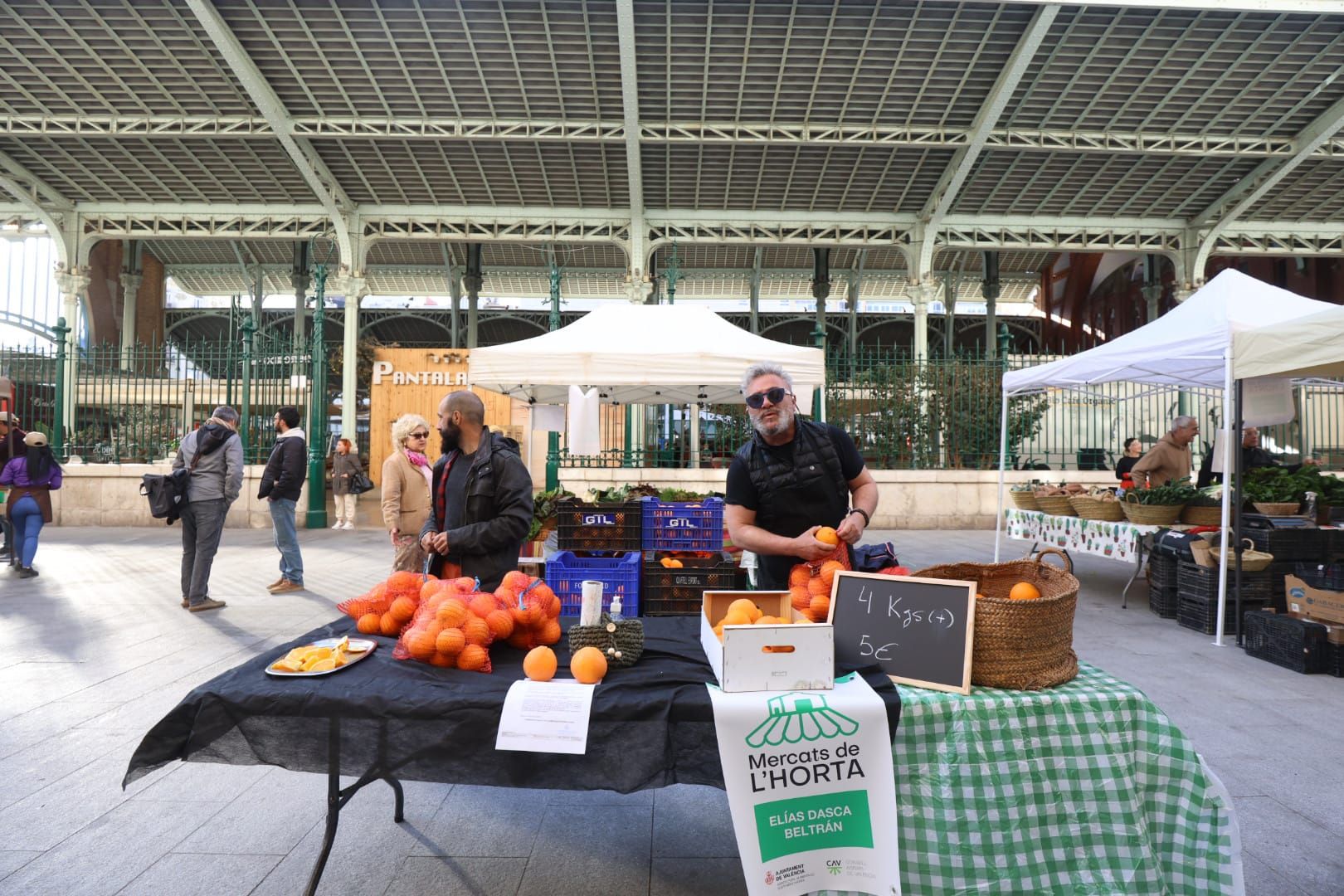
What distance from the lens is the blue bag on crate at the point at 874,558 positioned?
301 cm

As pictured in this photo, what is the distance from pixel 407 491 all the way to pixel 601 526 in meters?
1.57

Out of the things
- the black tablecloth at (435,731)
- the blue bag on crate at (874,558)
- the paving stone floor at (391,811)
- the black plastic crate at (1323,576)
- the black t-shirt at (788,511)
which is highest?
the black t-shirt at (788,511)

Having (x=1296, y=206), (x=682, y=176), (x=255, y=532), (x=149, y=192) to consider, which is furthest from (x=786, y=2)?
(x=149, y=192)

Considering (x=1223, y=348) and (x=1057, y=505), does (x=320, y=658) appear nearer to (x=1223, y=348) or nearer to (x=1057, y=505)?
(x=1223, y=348)

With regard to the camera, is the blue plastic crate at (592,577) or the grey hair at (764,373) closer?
the grey hair at (764,373)

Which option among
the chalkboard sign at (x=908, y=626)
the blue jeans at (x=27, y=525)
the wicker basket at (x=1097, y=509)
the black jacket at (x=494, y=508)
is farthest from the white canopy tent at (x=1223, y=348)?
the blue jeans at (x=27, y=525)

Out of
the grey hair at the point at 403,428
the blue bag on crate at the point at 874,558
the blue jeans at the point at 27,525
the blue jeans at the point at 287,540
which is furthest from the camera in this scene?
the blue jeans at the point at 27,525

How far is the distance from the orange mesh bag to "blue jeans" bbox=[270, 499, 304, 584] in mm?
5789

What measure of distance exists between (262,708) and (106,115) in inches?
695

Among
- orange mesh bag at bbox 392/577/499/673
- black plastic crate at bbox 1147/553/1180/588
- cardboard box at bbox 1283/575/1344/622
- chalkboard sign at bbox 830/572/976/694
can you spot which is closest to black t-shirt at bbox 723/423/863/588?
chalkboard sign at bbox 830/572/976/694

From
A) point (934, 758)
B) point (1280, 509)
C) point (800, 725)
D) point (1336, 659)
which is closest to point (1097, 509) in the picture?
point (1280, 509)

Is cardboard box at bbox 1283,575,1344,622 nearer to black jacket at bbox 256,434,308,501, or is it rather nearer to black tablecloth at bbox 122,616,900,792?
black tablecloth at bbox 122,616,900,792

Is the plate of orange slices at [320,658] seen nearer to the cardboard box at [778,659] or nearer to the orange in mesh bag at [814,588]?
the cardboard box at [778,659]

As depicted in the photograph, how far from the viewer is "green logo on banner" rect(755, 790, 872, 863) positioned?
5.91 feet
